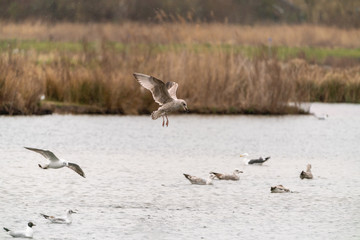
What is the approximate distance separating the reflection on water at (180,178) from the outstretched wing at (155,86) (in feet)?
4.53

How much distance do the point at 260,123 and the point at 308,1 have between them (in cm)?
2853

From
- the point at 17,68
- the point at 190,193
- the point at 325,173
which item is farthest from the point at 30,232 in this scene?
the point at 17,68

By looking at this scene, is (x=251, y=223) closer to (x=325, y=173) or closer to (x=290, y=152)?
(x=325, y=173)

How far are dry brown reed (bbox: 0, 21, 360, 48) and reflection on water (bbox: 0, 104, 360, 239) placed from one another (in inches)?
92.3

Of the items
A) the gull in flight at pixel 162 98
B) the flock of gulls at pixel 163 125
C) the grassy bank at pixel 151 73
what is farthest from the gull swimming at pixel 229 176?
the grassy bank at pixel 151 73

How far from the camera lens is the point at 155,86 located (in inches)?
493

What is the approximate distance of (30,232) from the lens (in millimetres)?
10016

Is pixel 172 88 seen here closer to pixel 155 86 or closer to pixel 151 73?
pixel 155 86

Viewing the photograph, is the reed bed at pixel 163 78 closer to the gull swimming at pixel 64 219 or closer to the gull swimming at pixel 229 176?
the gull swimming at pixel 229 176

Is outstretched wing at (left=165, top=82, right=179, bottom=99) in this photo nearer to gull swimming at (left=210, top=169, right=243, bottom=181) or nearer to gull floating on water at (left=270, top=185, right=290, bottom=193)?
gull swimming at (left=210, top=169, right=243, bottom=181)

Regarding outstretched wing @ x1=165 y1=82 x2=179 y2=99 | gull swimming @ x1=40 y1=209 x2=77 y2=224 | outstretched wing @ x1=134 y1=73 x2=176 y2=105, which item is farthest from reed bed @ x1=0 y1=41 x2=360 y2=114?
gull swimming @ x1=40 y1=209 x2=77 y2=224

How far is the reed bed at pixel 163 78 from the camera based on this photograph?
76.8ft

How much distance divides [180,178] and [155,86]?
2587 millimetres

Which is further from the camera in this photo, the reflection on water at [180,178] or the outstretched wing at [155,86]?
the outstretched wing at [155,86]
